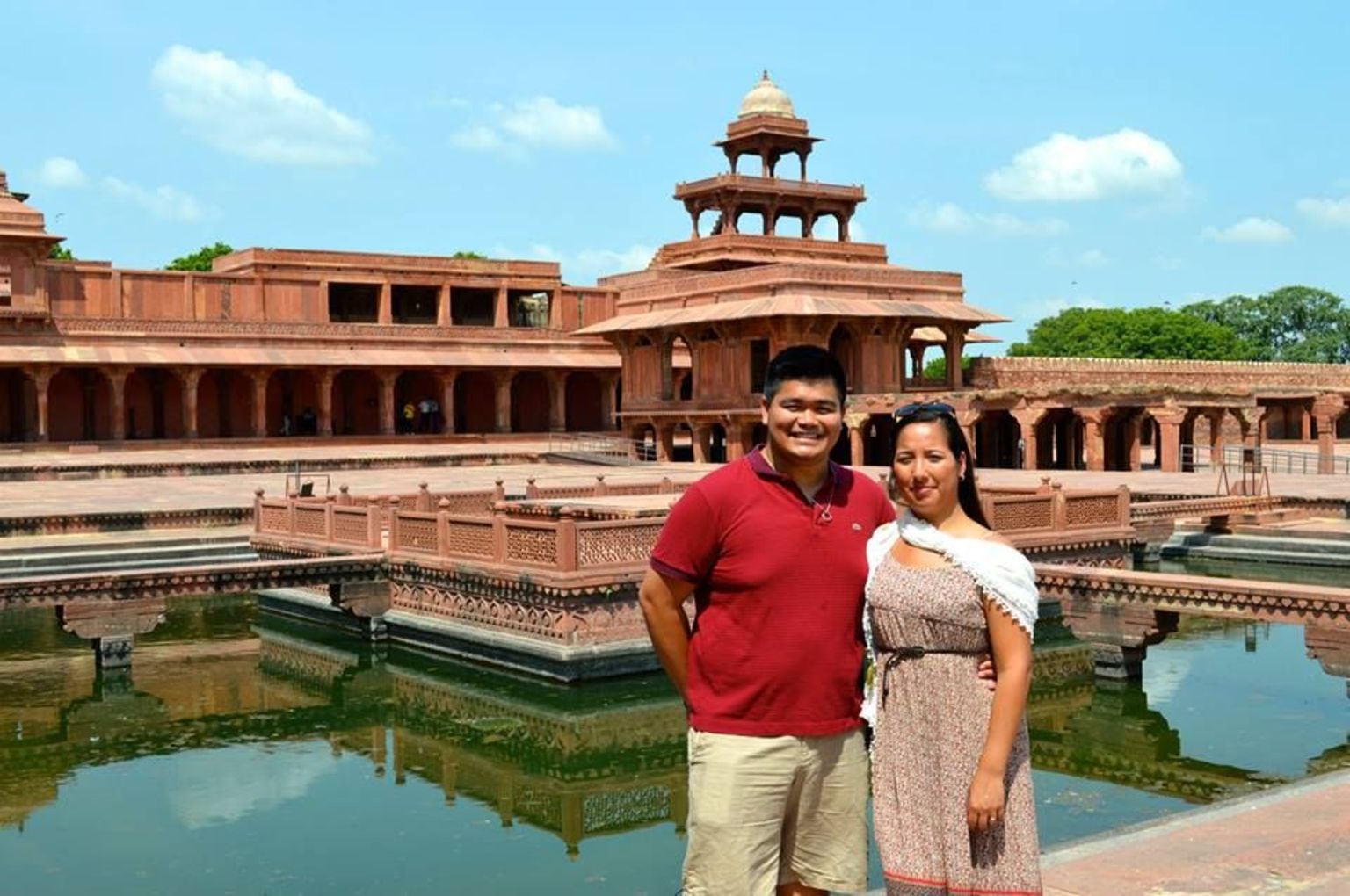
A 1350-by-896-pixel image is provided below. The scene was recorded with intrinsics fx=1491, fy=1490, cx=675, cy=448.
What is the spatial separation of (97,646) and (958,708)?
13.0 metres

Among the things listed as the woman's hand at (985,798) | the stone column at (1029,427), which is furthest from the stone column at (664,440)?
the woman's hand at (985,798)

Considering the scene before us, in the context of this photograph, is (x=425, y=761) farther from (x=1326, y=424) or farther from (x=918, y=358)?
(x=918, y=358)

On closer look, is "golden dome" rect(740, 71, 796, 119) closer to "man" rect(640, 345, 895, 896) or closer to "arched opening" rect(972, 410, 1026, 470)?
"arched opening" rect(972, 410, 1026, 470)

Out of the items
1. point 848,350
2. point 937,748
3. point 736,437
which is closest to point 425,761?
point 937,748

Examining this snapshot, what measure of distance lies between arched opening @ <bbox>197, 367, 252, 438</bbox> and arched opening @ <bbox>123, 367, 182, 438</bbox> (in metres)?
0.67

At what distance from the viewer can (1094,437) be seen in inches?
1294

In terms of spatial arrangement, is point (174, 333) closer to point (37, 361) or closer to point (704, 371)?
point (37, 361)

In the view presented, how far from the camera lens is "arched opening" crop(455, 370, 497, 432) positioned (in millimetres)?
47281

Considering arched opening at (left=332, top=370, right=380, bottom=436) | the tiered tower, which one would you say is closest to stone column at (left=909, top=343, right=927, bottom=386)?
the tiered tower

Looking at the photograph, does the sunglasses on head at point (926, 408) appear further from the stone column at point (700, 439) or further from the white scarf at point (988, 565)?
the stone column at point (700, 439)

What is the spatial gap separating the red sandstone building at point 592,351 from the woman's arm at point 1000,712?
29.6 m

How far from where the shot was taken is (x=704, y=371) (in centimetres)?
3891

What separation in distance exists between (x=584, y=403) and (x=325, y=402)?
1016 centimetres

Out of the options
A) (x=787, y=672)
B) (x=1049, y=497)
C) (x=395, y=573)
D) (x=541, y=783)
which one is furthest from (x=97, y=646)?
(x=787, y=672)
